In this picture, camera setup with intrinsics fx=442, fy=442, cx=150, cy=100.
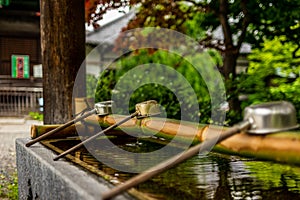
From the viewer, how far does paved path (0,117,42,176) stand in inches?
258

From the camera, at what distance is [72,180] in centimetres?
164

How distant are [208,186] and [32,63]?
16668mm

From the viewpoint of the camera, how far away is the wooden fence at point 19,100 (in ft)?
52.7

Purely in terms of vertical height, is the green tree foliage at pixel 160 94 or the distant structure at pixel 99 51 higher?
the distant structure at pixel 99 51

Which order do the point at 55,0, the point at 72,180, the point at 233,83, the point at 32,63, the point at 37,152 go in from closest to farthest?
the point at 72,180, the point at 37,152, the point at 55,0, the point at 233,83, the point at 32,63

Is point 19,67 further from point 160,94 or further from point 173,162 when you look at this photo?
point 173,162

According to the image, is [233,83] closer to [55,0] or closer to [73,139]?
[55,0]

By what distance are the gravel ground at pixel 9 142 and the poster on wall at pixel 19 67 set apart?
7.19 ft

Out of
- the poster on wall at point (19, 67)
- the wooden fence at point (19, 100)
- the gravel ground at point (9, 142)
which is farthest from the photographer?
the poster on wall at point (19, 67)

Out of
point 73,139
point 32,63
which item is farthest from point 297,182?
point 32,63

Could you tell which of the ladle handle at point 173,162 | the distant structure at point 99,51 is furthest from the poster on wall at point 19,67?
the ladle handle at point 173,162

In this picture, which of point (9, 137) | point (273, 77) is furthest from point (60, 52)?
point (9, 137)

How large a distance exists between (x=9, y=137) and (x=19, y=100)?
20.6 feet

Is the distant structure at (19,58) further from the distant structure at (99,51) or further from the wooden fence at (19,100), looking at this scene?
the distant structure at (99,51)
